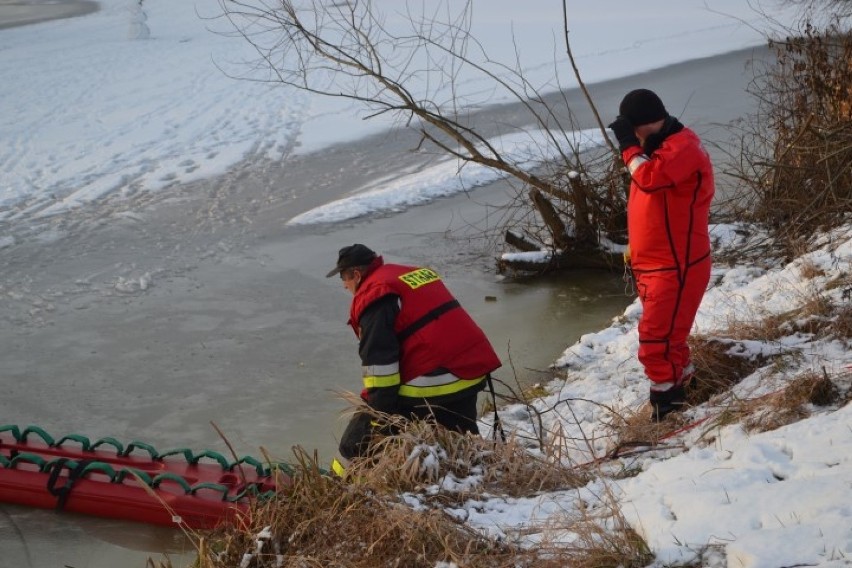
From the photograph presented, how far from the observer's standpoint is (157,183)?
1298 cm

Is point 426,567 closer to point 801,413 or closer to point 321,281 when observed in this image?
point 801,413

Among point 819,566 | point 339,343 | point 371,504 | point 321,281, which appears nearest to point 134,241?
point 321,281

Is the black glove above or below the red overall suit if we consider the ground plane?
above

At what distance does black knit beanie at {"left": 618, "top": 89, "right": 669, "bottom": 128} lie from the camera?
4.90 meters

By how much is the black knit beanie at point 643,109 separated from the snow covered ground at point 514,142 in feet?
4.80

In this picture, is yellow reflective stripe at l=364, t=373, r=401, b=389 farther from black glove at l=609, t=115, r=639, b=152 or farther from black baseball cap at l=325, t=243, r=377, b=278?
black glove at l=609, t=115, r=639, b=152

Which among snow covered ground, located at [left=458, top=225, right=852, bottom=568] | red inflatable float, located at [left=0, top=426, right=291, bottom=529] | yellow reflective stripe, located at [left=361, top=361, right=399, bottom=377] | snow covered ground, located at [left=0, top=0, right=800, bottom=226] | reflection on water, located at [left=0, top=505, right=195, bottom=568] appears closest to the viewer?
snow covered ground, located at [left=458, top=225, right=852, bottom=568]

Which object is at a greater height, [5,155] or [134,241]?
[5,155]

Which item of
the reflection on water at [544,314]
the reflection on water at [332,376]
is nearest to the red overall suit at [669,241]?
the reflection on water at [332,376]

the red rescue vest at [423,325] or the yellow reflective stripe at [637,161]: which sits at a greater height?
the yellow reflective stripe at [637,161]

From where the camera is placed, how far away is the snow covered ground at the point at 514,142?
10.9 feet

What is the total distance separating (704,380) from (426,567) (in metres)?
2.40

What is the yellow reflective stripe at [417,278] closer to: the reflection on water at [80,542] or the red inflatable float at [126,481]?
the red inflatable float at [126,481]

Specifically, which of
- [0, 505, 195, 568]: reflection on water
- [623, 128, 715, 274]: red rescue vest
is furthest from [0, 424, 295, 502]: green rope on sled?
[623, 128, 715, 274]: red rescue vest
